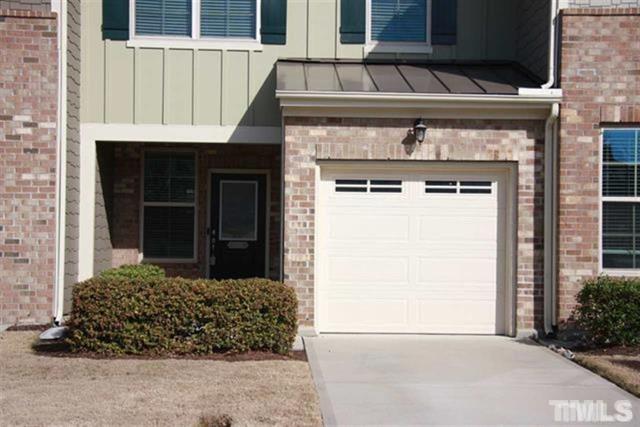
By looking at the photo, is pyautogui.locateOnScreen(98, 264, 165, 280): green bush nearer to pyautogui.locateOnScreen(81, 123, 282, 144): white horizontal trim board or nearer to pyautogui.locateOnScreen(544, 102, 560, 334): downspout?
pyautogui.locateOnScreen(81, 123, 282, 144): white horizontal trim board

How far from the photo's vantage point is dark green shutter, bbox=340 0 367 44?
11570 mm

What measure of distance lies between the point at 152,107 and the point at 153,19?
1331 millimetres

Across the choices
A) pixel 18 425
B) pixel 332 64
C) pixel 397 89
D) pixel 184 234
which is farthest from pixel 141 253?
pixel 18 425

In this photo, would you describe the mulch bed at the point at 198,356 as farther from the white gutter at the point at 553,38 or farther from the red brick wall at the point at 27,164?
the white gutter at the point at 553,38

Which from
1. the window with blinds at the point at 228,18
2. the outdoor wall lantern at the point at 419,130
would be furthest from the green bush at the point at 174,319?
the window with blinds at the point at 228,18

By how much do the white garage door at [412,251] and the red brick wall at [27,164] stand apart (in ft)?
12.2

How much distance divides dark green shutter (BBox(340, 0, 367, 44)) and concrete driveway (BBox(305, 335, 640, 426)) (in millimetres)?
4490

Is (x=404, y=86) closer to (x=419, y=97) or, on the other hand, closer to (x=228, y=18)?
(x=419, y=97)

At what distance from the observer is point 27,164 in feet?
34.1

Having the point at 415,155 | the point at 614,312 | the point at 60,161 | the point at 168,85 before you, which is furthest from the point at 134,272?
the point at 614,312

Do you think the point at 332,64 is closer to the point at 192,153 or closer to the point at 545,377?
the point at 192,153

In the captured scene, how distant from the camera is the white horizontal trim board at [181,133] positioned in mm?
11336

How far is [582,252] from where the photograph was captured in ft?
33.1

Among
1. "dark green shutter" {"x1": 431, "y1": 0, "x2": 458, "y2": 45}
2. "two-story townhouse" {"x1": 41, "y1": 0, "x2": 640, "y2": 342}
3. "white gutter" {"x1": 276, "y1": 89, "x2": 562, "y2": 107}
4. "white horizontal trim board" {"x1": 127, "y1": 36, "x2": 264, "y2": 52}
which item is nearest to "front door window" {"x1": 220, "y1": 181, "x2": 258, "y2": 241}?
"two-story townhouse" {"x1": 41, "y1": 0, "x2": 640, "y2": 342}
